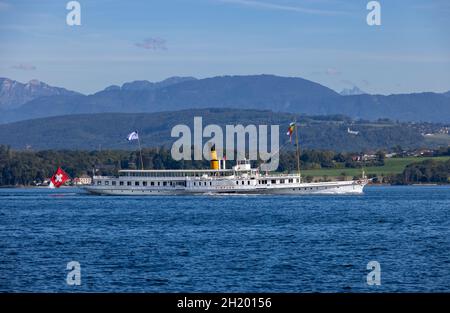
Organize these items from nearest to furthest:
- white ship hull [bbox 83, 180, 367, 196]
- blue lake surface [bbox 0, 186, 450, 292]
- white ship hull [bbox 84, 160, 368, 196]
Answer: blue lake surface [bbox 0, 186, 450, 292] < white ship hull [bbox 83, 180, 367, 196] < white ship hull [bbox 84, 160, 368, 196]

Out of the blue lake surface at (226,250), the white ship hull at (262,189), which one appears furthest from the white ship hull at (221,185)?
the blue lake surface at (226,250)

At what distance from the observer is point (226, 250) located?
51062 millimetres

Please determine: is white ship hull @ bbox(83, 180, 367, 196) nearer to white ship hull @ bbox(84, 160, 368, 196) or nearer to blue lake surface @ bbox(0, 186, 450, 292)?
white ship hull @ bbox(84, 160, 368, 196)

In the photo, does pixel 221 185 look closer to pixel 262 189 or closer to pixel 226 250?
pixel 262 189

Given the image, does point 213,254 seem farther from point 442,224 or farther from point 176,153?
point 176,153

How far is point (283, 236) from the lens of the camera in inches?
2329

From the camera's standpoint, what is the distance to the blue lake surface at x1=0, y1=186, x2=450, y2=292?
39.8 metres

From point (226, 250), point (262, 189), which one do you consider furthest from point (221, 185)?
point (226, 250)

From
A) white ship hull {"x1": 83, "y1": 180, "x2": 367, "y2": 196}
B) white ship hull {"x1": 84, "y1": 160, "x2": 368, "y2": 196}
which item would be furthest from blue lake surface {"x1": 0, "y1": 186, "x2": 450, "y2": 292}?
white ship hull {"x1": 84, "y1": 160, "x2": 368, "y2": 196}

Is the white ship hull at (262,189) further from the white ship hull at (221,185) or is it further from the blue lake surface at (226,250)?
the blue lake surface at (226,250)

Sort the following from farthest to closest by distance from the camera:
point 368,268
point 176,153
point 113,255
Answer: point 176,153 → point 113,255 → point 368,268
